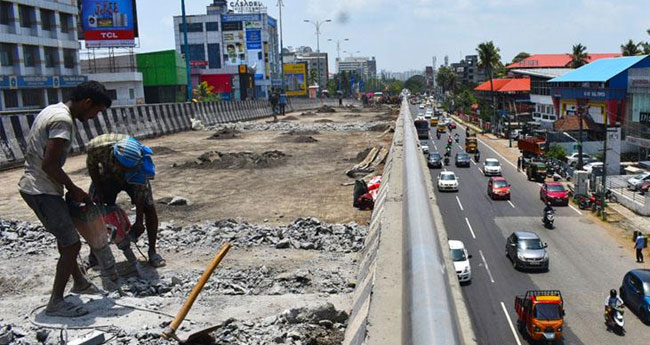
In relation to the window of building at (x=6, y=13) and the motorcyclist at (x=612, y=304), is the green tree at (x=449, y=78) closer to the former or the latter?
the window of building at (x=6, y=13)

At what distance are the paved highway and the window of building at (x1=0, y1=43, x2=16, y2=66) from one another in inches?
1689

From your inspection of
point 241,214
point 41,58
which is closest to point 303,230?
point 241,214

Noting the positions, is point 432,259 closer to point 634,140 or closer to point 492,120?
point 634,140

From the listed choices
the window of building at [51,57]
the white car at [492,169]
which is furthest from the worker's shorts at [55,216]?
the window of building at [51,57]

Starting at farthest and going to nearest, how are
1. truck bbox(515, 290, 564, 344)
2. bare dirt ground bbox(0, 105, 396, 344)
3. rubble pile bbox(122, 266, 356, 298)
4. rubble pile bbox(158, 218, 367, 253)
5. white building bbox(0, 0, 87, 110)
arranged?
white building bbox(0, 0, 87, 110) → truck bbox(515, 290, 564, 344) → rubble pile bbox(158, 218, 367, 253) → rubble pile bbox(122, 266, 356, 298) → bare dirt ground bbox(0, 105, 396, 344)

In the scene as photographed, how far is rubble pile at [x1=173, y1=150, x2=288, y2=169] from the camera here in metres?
30.3

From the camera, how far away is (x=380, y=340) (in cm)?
420

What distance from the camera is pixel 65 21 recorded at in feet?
211

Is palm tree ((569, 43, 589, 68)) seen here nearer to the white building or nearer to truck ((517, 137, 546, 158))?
truck ((517, 137, 546, 158))

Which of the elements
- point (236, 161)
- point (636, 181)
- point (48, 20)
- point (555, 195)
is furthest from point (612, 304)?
point (48, 20)

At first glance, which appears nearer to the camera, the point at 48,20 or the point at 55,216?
the point at 55,216

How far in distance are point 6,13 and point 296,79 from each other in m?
129

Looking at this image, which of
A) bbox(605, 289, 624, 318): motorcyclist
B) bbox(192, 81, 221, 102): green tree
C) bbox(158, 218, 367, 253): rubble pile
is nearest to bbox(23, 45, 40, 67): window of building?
bbox(158, 218, 367, 253): rubble pile

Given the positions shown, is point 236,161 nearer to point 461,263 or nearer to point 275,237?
point 461,263
